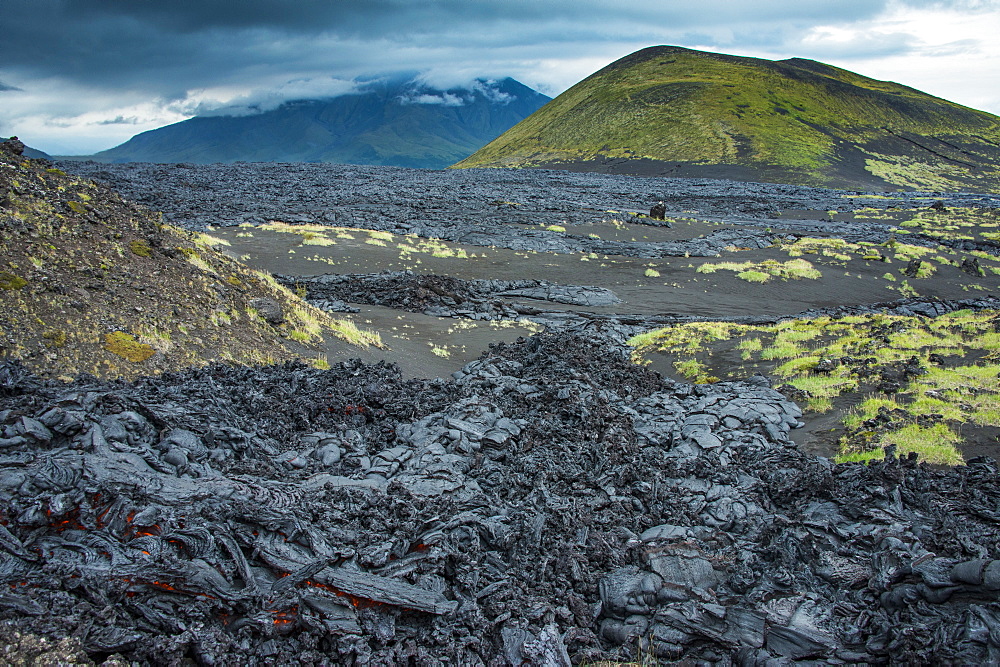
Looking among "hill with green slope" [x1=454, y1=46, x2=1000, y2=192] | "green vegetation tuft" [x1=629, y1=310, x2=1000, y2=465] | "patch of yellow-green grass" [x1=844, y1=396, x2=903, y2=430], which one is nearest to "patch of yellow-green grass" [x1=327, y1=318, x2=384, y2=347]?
"green vegetation tuft" [x1=629, y1=310, x2=1000, y2=465]

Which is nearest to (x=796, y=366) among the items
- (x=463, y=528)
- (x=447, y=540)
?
(x=463, y=528)

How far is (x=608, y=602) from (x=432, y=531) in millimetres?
2557

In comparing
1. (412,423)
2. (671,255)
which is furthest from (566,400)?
(671,255)

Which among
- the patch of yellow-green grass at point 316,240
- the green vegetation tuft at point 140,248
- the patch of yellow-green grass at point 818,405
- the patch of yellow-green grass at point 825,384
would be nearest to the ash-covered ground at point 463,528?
the patch of yellow-green grass at point 818,405

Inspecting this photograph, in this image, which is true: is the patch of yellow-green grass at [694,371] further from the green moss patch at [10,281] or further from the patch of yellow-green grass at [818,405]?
the green moss patch at [10,281]

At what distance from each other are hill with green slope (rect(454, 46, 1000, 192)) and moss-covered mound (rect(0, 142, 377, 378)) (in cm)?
10454

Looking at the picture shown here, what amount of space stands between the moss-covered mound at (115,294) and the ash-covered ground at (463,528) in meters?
1.67

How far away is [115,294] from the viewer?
15211 millimetres

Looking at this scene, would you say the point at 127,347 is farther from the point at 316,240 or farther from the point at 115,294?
the point at 316,240

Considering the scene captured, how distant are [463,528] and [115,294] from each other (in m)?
12.2

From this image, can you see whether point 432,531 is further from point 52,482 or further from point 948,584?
point 948,584

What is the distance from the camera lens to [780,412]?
597 inches

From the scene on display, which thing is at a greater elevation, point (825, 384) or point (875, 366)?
point (875, 366)

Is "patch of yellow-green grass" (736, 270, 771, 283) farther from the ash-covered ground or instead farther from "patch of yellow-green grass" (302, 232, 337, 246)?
"patch of yellow-green grass" (302, 232, 337, 246)
